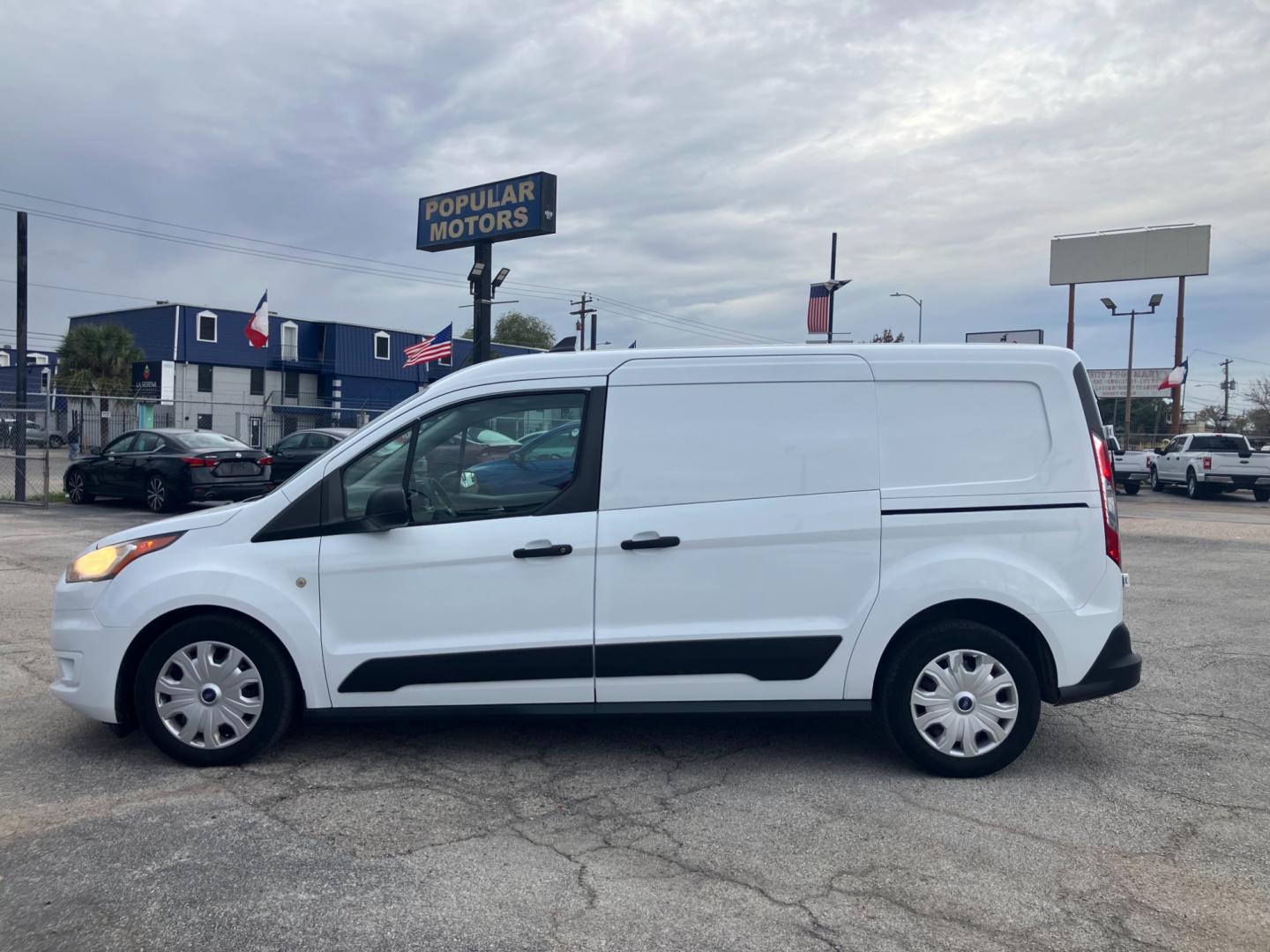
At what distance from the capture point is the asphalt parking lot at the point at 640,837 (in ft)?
10.8

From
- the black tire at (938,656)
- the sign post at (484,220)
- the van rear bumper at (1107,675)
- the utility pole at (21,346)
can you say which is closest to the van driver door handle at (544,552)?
the black tire at (938,656)

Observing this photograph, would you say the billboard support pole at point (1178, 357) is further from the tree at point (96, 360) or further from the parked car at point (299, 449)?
the tree at point (96, 360)

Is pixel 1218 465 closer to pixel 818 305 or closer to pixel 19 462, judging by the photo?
pixel 818 305

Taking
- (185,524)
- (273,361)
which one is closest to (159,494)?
(185,524)

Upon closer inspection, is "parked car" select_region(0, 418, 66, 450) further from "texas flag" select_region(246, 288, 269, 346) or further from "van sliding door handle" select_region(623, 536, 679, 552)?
"van sliding door handle" select_region(623, 536, 679, 552)

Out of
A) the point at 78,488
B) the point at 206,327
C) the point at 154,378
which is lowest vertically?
the point at 78,488

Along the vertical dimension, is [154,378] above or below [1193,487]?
above

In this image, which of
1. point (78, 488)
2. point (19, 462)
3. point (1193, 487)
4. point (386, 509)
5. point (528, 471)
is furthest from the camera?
point (1193, 487)

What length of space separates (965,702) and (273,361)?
186ft

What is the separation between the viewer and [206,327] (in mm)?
53375

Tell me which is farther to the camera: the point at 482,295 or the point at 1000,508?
the point at 482,295

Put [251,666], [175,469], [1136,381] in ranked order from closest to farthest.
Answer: [251,666] < [175,469] < [1136,381]

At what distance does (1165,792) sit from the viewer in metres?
4.52

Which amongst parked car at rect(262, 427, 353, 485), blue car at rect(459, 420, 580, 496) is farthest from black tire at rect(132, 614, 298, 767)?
parked car at rect(262, 427, 353, 485)
